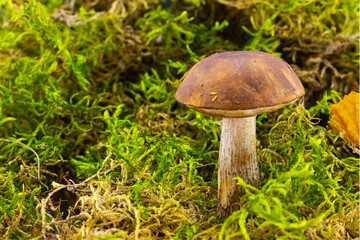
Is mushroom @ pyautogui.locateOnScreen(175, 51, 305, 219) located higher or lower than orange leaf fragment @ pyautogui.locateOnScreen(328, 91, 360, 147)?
higher

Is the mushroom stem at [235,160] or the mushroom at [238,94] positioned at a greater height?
the mushroom at [238,94]

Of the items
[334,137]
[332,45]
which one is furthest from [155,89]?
[332,45]

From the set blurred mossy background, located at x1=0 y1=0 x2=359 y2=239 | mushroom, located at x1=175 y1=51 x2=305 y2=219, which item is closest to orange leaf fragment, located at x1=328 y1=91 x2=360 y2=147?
blurred mossy background, located at x1=0 y1=0 x2=359 y2=239

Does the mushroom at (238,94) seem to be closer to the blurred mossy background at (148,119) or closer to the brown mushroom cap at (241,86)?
the brown mushroom cap at (241,86)

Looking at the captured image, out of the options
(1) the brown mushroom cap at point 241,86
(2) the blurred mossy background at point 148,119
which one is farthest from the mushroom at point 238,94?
(2) the blurred mossy background at point 148,119

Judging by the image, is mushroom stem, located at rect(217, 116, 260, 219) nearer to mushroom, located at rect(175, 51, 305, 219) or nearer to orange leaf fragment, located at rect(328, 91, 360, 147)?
mushroom, located at rect(175, 51, 305, 219)

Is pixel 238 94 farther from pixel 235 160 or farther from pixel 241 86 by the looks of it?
pixel 235 160

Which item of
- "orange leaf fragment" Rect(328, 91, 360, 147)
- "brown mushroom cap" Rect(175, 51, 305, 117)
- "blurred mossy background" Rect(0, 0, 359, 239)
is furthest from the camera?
"orange leaf fragment" Rect(328, 91, 360, 147)
